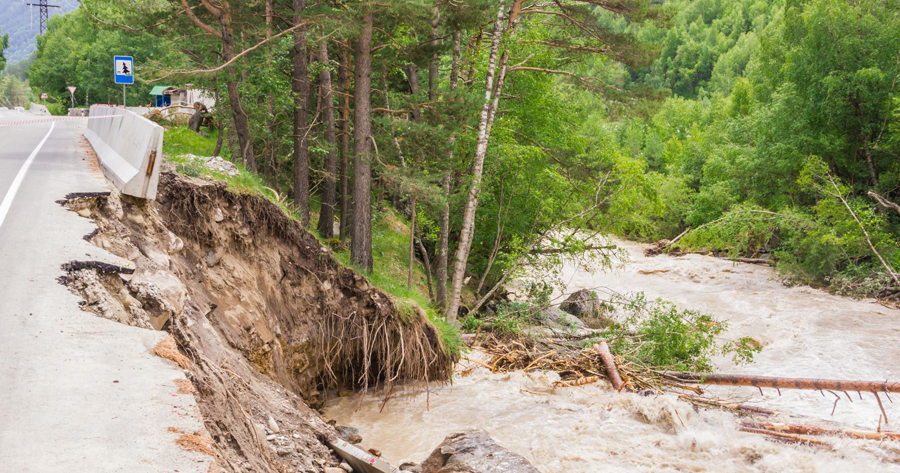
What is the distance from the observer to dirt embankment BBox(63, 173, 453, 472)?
18.6 feet

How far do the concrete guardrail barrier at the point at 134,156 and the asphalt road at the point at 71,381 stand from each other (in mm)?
1236

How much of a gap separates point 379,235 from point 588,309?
718 centimetres

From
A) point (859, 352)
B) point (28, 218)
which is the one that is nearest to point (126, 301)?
point (28, 218)

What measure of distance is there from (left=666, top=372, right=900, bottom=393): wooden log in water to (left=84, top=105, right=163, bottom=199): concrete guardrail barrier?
10.6 meters

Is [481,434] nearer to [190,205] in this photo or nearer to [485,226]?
[190,205]

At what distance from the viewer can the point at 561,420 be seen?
1145 cm

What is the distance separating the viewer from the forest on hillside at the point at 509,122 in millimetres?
14750

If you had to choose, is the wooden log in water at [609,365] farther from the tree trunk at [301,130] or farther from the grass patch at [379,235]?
the tree trunk at [301,130]

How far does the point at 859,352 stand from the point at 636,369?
779 cm

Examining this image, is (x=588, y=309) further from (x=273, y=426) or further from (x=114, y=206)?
(x=114, y=206)

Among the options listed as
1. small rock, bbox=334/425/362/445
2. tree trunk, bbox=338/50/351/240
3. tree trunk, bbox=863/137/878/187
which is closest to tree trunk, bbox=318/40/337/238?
tree trunk, bbox=338/50/351/240

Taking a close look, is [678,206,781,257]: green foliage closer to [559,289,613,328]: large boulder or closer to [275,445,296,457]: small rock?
[559,289,613,328]: large boulder

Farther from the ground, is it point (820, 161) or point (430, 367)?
point (820, 161)

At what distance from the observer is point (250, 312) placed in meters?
9.95
